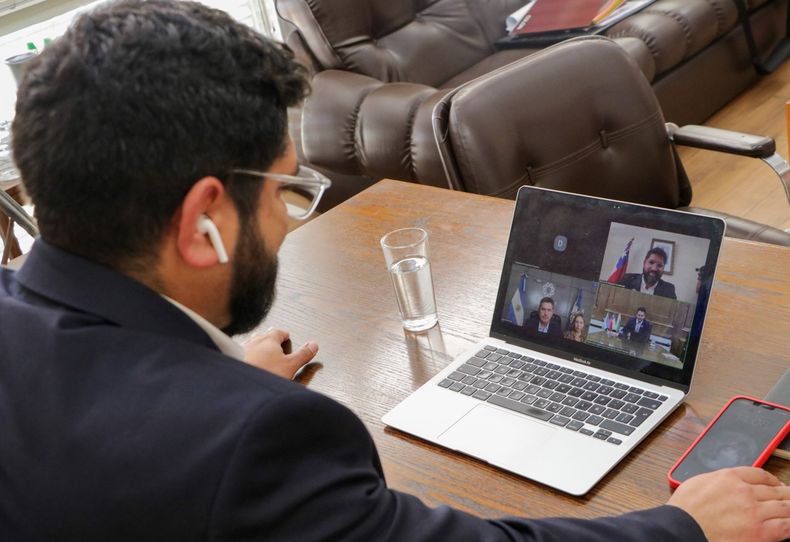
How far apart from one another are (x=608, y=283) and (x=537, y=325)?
12 cm

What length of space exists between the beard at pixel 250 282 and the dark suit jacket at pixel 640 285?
1.44ft

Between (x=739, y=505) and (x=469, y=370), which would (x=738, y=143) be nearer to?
(x=469, y=370)

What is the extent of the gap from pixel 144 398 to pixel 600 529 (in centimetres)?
43

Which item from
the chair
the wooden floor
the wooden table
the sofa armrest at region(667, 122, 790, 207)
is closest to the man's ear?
the wooden table

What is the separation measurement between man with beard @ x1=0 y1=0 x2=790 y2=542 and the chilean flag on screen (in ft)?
1.00

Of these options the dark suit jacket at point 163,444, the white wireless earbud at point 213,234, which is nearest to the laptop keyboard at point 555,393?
the dark suit jacket at point 163,444

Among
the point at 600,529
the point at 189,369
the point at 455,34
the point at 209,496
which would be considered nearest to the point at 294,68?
the point at 189,369

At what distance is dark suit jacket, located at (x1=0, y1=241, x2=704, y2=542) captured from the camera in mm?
735

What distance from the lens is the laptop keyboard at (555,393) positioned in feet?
3.52

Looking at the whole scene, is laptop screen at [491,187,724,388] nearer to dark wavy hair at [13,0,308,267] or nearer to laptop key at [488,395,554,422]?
laptop key at [488,395,554,422]

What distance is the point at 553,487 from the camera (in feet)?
3.26

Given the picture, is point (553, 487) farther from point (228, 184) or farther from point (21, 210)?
point (21, 210)

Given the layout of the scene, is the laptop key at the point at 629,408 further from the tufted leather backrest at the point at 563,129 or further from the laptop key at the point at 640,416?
the tufted leather backrest at the point at 563,129

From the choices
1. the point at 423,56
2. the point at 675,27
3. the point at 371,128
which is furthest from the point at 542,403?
the point at 675,27
